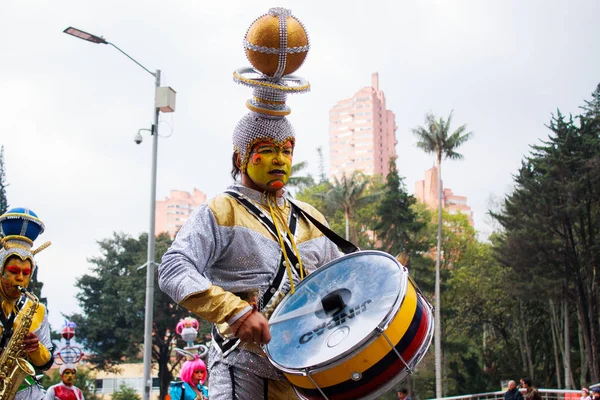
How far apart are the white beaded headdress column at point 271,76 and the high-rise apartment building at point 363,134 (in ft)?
388

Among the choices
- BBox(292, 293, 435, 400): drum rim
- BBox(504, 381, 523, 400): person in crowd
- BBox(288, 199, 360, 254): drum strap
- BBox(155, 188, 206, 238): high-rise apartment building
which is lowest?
BBox(292, 293, 435, 400): drum rim

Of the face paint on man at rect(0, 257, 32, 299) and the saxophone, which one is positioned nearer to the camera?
the saxophone

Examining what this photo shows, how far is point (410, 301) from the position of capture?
3229 mm

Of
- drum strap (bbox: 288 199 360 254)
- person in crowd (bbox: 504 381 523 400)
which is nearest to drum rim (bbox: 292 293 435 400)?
drum strap (bbox: 288 199 360 254)

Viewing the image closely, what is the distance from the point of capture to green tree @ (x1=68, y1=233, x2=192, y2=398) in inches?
1623

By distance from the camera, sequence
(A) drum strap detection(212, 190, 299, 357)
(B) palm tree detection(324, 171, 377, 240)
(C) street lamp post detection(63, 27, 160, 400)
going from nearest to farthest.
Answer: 1. (A) drum strap detection(212, 190, 299, 357)
2. (C) street lamp post detection(63, 27, 160, 400)
3. (B) palm tree detection(324, 171, 377, 240)

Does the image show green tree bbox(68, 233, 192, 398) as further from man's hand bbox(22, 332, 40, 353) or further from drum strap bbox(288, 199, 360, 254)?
drum strap bbox(288, 199, 360, 254)

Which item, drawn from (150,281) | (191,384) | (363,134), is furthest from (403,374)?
(363,134)

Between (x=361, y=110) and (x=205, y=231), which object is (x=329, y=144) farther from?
(x=205, y=231)

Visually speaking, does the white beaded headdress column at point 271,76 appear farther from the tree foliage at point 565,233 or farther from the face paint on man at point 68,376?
the tree foliage at point 565,233

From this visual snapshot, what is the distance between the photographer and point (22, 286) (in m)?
6.58

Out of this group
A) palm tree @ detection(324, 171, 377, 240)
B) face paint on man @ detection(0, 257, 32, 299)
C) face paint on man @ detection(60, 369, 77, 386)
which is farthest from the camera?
palm tree @ detection(324, 171, 377, 240)

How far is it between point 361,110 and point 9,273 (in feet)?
396

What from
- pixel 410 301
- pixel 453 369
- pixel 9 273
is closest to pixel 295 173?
pixel 453 369
